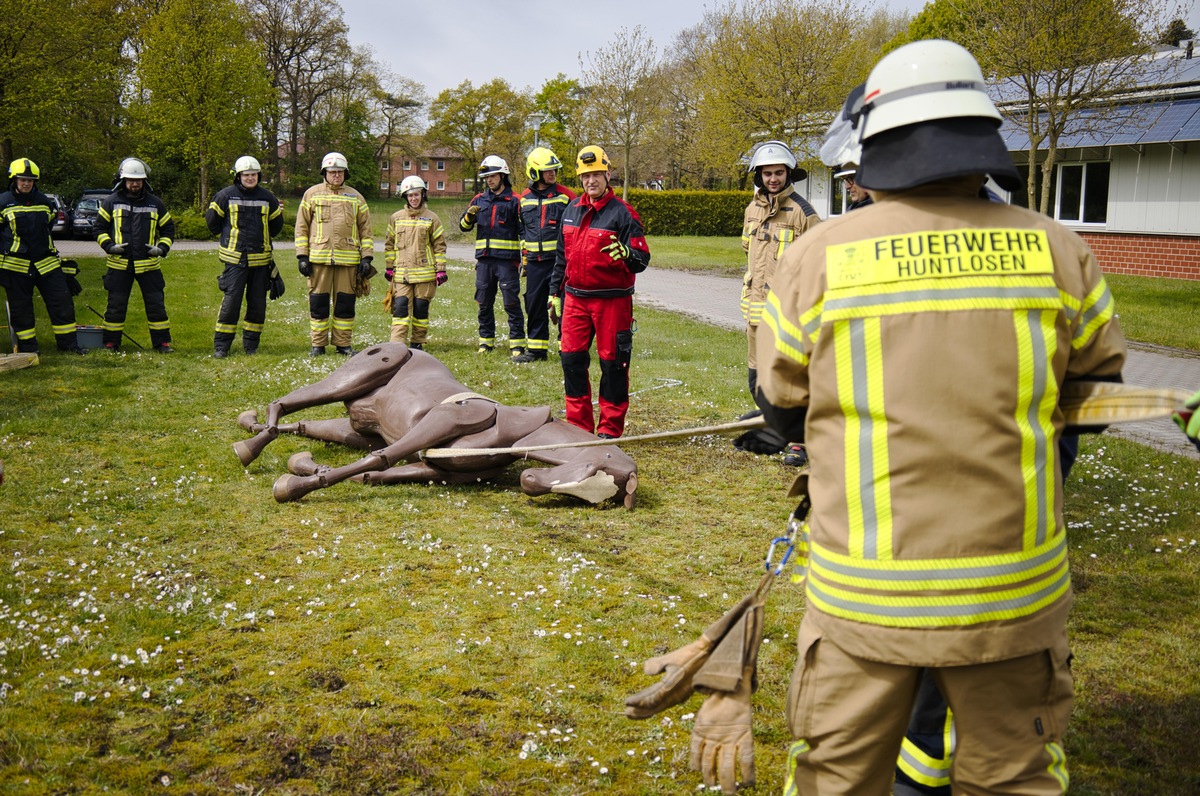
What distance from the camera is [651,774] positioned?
142 inches

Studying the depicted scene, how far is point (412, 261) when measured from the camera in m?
12.7

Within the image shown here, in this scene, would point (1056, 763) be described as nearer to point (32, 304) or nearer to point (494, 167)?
point (494, 167)

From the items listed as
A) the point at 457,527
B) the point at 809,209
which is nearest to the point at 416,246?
the point at 809,209

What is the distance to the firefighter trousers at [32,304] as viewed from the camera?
38.8 feet

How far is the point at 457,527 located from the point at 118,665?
92.6 inches

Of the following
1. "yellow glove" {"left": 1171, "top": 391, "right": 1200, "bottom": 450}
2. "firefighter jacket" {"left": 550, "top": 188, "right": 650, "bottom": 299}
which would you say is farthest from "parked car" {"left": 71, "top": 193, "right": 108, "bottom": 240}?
"yellow glove" {"left": 1171, "top": 391, "right": 1200, "bottom": 450}

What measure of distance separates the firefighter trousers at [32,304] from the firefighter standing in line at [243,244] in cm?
179

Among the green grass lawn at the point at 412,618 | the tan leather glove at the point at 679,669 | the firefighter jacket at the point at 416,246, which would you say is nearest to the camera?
the tan leather glove at the point at 679,669

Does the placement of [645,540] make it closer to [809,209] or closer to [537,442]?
[537,442]

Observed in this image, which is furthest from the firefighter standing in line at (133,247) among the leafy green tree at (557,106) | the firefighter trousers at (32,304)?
the leafy green tree at (557,106)

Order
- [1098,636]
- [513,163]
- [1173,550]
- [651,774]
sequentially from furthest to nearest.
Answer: [513,163]
[1173,550]
[1098,636]
[651,774]

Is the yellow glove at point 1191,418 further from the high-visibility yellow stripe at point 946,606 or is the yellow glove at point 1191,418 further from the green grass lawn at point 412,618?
the green grass lawn at point 412,618

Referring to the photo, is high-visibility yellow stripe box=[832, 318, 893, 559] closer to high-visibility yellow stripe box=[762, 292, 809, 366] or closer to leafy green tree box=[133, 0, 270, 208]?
high-visibility yellow stripe box=[762, 292, 809, 366]

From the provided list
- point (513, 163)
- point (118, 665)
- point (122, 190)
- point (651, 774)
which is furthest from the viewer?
point (513, 163)
